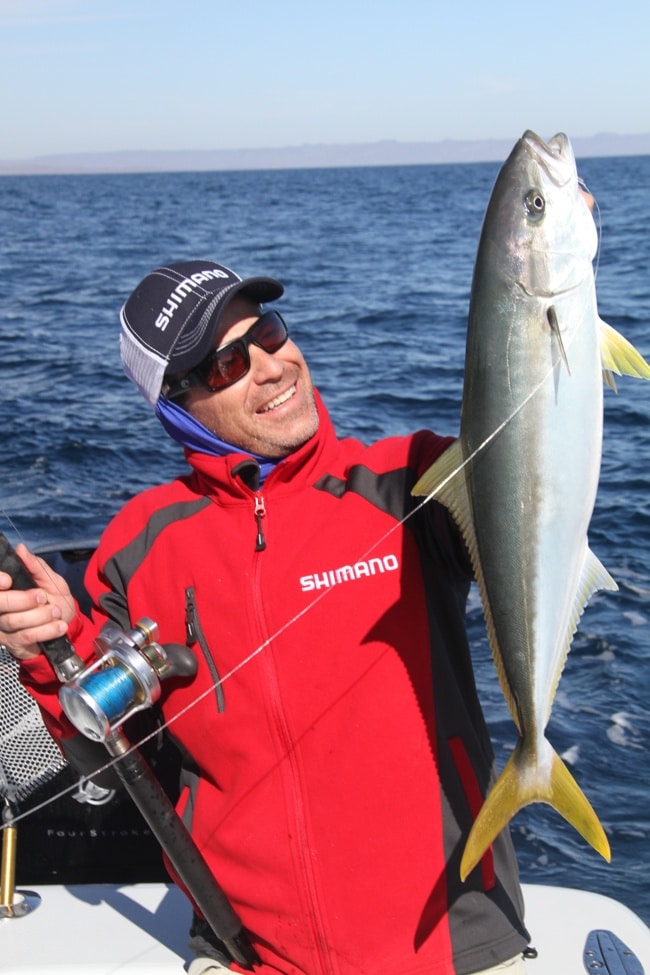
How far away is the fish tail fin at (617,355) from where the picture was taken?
2.36 m

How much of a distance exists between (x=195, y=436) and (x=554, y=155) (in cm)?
126

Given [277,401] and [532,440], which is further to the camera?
[277,401]

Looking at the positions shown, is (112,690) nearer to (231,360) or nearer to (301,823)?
(301,823)

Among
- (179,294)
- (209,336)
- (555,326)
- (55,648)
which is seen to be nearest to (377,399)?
(179,294)

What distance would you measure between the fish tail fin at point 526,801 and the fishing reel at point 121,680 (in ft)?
2.78

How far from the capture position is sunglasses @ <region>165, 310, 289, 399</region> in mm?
3014

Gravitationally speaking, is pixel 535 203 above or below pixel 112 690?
above

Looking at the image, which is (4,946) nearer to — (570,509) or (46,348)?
(570,509)

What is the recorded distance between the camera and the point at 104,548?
3039mm

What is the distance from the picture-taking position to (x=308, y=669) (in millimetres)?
2695

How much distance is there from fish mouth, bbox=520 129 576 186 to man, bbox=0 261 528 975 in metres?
0.75

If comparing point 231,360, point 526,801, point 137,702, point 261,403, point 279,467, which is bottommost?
point 526,801

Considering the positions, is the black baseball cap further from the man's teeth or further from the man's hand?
the man's hand

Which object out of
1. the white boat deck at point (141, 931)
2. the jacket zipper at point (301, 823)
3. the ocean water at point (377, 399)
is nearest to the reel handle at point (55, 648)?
the jacket zipper at point (301, 823)
